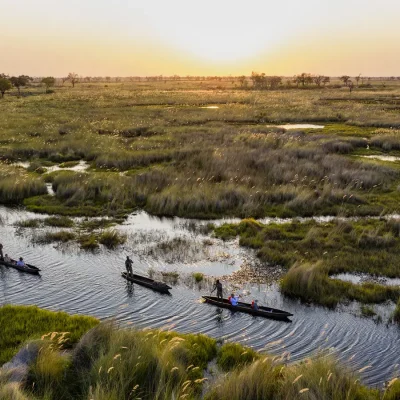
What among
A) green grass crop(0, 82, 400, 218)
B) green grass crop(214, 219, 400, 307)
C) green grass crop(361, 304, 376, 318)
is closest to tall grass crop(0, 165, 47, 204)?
green grass crop(0, 82, 400, 218)

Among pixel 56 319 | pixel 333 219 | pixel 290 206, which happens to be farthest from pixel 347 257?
pixel 56 319

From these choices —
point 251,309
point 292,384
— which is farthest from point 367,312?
point 292,384

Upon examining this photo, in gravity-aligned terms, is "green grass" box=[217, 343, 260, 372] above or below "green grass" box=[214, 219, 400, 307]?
below

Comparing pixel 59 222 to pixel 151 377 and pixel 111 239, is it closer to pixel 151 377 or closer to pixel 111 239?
pixel 111 239

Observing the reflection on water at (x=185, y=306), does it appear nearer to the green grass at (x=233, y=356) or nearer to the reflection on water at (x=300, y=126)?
the green grass at (x=233, y=356)

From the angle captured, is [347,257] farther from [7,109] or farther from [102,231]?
[7,109]

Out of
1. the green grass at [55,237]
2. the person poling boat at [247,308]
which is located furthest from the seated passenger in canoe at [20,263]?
the person poling boat at [247,308]

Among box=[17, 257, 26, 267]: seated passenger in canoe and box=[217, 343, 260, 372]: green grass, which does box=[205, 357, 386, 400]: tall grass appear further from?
box=[17, 257, 26, 267]: seated passenger in canoe
